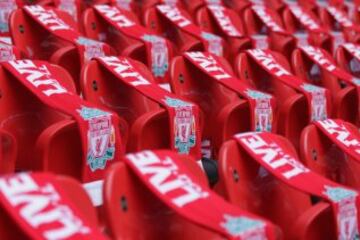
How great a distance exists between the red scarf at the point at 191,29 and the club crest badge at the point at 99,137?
0.49m

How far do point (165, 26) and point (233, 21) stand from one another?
0.63 feet

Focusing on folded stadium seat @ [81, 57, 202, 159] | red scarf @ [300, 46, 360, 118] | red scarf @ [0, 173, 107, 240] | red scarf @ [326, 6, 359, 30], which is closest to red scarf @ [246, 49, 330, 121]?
red scarf @ [300, 46, 360, 118]

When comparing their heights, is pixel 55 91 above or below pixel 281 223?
above

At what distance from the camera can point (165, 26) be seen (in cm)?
130

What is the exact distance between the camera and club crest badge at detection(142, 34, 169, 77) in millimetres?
1072

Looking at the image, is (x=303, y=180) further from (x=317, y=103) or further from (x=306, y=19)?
(x=306, y=19)

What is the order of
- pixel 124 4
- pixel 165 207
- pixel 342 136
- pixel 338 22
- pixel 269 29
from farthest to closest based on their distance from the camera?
pixel 338 22
pixel 269 29
pixel 124 4
pixel 342 136
pixel 165 207

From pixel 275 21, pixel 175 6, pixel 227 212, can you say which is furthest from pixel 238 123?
pixel 275 21

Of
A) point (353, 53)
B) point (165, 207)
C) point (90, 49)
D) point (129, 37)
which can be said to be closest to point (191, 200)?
point (165, 207)

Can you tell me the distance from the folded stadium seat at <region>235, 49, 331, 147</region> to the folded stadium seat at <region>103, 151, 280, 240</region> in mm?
413

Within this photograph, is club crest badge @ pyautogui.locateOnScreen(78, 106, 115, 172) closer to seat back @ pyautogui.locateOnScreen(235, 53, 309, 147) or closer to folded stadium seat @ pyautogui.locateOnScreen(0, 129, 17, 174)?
folded stadium seat @ pyautogui.locateOnScreen(0, 129, 17, 174)

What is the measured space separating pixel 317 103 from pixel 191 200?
0.49m

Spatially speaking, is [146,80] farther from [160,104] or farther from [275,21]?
[275,21]

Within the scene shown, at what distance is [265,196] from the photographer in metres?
0.68
